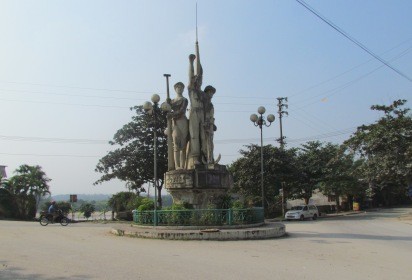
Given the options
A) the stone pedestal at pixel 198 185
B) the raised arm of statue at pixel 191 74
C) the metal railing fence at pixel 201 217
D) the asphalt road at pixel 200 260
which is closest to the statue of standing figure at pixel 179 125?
the raised arm of statue at pixel 191 74

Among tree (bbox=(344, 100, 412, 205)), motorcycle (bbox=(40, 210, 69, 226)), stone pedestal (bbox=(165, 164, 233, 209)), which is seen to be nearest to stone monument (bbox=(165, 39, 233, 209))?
stone pedestal (bbox=(165, 164, 233, 209))

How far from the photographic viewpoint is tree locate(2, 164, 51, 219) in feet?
115

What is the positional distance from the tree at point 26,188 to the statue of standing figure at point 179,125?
23275 millimetres

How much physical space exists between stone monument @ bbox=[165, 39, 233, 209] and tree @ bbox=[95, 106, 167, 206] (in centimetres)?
1828

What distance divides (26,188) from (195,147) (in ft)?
95.6

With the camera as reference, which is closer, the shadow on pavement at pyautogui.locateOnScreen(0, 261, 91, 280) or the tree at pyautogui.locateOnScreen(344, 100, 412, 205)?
the shadow on pavement at pyautogui.locateOnScreen(0, 261, 91, 280)

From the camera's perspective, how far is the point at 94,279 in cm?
718

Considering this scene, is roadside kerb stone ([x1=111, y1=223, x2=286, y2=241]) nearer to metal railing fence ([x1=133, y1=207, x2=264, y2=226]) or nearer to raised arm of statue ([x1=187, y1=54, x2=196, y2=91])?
metal railing fence ([x1=133, y1=207, x2=264, y2=226])

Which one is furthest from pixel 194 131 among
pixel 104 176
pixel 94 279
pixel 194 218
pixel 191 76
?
pixel 104 176

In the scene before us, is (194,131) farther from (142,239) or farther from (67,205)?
(67,205)

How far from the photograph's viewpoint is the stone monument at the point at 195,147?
52.7ft

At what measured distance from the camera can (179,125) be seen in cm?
1695

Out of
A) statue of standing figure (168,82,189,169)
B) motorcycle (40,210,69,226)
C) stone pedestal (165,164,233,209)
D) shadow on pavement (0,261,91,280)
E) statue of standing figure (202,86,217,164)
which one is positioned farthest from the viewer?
motorcycle (40,210,69,226)

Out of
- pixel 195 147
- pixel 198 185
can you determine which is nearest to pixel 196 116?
pixel 195 147
